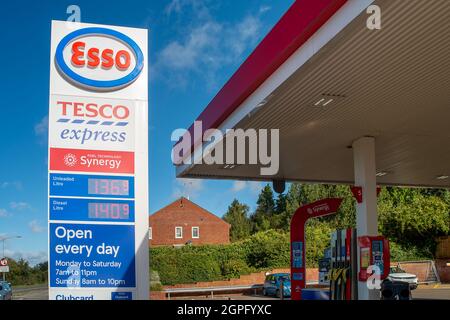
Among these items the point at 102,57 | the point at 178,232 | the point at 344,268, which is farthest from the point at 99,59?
the point at 178,232

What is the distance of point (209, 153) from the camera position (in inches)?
595

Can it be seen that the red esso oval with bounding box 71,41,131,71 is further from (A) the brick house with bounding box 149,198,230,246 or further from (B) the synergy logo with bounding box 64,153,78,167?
(A) the brick house with bounding box 149,198,230,246

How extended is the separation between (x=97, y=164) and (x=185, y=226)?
53661 millimetres

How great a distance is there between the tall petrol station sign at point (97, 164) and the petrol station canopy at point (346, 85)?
2.51 meters

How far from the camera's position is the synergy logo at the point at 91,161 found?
8352 mm

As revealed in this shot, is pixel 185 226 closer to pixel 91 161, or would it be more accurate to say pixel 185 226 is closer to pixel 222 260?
pixel 222 260

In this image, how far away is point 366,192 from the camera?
13.9 meters

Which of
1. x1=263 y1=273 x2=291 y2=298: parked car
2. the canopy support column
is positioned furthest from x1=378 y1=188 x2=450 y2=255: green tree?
the canopy support column

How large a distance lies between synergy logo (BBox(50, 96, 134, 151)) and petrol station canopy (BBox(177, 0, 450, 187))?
283 centimetres

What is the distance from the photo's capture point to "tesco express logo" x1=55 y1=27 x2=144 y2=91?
8547 millimetres

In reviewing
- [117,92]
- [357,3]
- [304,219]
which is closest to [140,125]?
[117,92]

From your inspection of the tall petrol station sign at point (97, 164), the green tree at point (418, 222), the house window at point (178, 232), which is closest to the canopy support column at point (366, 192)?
the tall petrol station sign at point (97, 164)

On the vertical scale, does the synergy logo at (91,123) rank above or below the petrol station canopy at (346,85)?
below

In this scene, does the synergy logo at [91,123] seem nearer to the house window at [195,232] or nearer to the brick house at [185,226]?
the brick house at [185,226]
